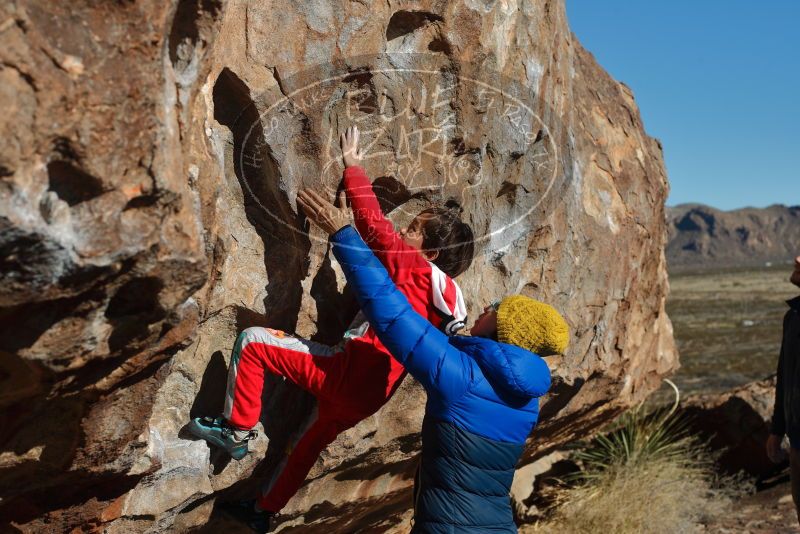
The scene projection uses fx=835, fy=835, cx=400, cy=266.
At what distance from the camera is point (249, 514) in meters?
4.35

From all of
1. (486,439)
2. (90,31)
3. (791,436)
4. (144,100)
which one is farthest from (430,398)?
(791,436)

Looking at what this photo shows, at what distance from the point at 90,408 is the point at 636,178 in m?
4.07

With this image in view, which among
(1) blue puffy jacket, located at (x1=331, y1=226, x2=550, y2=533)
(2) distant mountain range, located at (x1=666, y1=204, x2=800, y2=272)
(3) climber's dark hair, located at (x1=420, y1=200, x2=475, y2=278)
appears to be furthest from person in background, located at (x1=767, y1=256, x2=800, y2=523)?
(2) distant mountain range, located at (x1=666, y1=204, x2=800, y2=272)

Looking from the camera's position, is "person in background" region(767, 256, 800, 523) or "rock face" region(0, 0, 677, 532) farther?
"person in background" region(767, 256, 800, 523)

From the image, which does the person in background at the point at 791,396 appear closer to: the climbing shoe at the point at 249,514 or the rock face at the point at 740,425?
the climbing shoe at the point at 249,514

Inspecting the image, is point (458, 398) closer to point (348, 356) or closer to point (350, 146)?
point (348, 356)

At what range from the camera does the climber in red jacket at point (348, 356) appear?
3.77m

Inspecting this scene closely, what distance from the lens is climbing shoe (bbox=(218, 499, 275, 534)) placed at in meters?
4.33

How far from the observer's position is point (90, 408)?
3.26 metres

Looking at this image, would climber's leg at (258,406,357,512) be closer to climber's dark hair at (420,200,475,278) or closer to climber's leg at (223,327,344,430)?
climber's leg at (223,327,344,430)

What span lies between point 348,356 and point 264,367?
0.39m

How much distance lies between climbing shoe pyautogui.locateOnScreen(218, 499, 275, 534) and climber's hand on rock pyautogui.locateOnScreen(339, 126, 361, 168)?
186 cm

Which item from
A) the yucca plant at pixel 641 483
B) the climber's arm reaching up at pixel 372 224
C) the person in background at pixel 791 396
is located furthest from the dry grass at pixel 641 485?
the climber's arm reaching up at pixel 372 224

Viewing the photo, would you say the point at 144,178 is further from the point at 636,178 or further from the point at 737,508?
the point at 737,508
